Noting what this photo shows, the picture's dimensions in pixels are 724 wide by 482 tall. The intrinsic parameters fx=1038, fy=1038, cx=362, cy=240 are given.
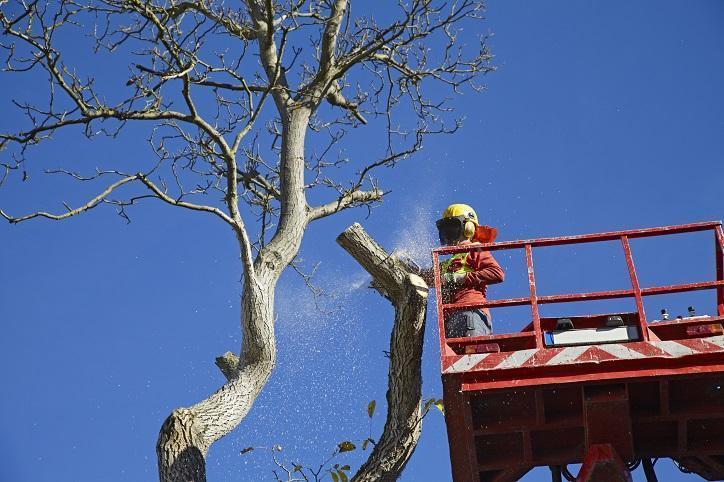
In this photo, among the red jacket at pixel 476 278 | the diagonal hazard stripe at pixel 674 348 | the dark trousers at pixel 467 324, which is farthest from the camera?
the red jacket at pixel 476 278

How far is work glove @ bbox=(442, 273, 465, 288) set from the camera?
845 centimetres

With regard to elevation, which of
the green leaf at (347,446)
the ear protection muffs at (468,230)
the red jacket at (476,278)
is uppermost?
the ear protection muffs at (468,230)

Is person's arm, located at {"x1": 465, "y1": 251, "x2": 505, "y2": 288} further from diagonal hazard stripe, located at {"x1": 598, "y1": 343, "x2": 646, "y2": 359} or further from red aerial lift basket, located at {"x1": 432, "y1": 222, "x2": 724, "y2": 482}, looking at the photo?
diagonal hazard stripe, located at {"x1": 598, "y1": 343, "x2": 646, "y2": 359}

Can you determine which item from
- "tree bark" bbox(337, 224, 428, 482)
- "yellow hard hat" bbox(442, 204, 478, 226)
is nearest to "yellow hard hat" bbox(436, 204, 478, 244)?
"yellow hard hat" bbox(442, 204, 478, 226)

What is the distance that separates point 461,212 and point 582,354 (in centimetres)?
230

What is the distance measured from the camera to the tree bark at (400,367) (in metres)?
7.73

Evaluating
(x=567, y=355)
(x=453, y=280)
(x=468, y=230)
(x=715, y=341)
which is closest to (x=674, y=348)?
(x=715, y=341)

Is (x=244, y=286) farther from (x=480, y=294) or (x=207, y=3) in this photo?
(x=207, y=3)

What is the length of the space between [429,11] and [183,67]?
358cm

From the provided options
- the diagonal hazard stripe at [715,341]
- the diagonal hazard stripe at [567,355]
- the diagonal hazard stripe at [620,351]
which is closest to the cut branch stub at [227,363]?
the diagonal hazard stripe at [567,355]

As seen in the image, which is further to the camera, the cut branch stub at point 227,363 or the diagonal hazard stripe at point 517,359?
the cut branch stub at point 227,363

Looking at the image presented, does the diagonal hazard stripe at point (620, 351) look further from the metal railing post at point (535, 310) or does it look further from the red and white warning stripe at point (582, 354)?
the metal railing post at point (535, 310)

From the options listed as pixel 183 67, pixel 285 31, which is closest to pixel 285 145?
pixel 285 31

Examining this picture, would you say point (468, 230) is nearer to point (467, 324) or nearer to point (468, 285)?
point (468, 285)
